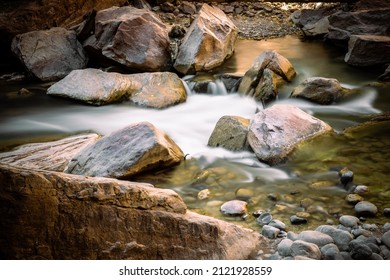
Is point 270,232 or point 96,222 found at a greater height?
point 96,222

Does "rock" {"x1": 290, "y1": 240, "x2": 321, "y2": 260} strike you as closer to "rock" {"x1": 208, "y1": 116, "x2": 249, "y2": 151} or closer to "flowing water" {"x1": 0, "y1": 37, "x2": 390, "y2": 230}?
"flowing water" {"x1": 0, "y1": 37, "x2": 390, "y2": 230}

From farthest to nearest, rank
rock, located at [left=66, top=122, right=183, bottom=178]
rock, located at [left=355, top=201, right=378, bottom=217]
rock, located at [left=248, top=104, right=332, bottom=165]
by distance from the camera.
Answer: rock, located at [left=248, top=104, right=332, bottom=165]
rock, located at [left=66, top=122, right=183, bottom=178]
rock, located at [left=355, top=201, right=378, bottom=217]

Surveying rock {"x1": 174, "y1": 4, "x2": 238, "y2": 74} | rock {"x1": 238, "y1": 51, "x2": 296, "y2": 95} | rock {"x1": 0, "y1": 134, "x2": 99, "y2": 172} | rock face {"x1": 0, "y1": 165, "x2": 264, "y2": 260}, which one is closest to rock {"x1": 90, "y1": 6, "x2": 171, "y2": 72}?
rock {"x1": 174, "y1": 4, "x2": 238, "y2": 74}

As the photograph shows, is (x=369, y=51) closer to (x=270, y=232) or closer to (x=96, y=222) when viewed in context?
(x=270, y=232)

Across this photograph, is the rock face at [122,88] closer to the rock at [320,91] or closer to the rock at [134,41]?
the rock at [134,41]

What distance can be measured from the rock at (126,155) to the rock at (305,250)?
2056 mm

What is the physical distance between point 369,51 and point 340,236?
5889 millimetres

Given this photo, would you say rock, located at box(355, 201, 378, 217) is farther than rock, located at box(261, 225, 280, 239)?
Yes

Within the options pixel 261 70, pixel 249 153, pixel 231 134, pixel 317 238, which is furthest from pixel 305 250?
pixel 261 70

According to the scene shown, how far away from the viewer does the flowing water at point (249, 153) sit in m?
3.91

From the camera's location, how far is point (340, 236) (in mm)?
2904

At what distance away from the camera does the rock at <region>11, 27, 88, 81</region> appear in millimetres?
7953

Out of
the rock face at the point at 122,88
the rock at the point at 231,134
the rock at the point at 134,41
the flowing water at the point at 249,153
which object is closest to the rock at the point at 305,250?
the flowing water at the point at 249,153

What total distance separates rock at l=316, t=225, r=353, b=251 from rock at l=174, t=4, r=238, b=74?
536 centimetres
